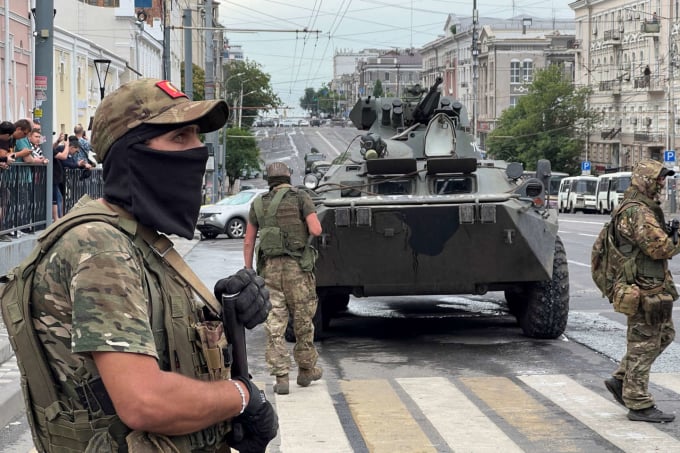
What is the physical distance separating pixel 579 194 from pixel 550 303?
49.8m

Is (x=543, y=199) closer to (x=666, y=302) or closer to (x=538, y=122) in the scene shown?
(x=666, y=302)

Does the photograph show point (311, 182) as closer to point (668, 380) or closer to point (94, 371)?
point (668, 380)

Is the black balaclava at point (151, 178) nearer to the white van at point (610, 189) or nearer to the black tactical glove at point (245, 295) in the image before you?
the black tactical glove at point (245, 295)

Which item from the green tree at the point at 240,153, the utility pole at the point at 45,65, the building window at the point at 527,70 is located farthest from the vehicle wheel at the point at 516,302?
the building window at the point at 527,70

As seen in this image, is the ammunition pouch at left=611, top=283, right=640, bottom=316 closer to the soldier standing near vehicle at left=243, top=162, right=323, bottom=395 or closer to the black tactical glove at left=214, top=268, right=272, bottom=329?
the soldier standing near vehicle at left=243, top=162, right=323, bottom=395

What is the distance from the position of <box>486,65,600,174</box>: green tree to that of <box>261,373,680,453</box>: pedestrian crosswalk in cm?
6935

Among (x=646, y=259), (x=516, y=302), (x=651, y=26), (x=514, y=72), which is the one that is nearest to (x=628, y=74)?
(x=651, y=26)

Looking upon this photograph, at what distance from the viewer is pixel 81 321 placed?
2873 mm

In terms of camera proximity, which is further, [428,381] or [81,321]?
[428,381]

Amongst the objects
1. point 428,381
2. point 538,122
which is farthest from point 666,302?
point 538,122

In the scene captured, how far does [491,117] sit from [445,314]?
299ft

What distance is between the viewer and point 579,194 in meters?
60.6

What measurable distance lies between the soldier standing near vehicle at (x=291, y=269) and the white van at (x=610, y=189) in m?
45.9

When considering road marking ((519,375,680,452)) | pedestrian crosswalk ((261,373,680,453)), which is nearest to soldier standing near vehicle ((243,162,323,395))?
pedestrian crosswalk ((261,373,680,453))
